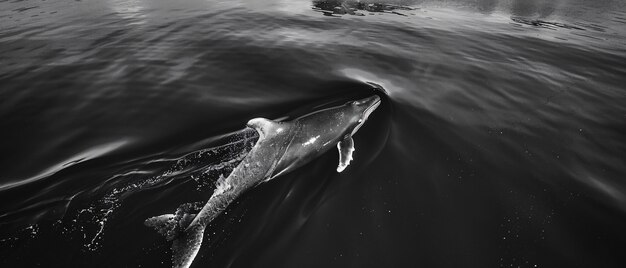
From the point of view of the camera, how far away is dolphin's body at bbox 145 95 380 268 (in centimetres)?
432

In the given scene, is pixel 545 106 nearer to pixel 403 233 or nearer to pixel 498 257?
pixel 498 257

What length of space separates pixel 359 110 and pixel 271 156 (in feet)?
9.26

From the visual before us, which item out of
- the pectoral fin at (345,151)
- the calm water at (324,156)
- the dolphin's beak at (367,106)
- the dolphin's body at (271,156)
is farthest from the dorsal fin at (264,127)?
the dolphin's beak at (367,106)

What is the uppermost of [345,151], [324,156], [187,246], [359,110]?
[359,110]

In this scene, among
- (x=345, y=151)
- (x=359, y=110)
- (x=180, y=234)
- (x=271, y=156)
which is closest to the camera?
(x=180, y=234)

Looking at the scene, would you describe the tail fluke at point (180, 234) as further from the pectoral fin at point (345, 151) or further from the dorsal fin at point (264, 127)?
the pectoral fin at point (345, 151)

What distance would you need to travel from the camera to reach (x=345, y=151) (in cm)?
599

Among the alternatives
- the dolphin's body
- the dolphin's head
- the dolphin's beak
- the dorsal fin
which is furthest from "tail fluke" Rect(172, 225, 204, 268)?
the dolphin's beak

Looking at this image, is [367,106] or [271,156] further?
[367,106]

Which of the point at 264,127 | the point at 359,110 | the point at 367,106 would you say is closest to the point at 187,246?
the point at 264,127

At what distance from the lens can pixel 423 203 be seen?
509 centimetres

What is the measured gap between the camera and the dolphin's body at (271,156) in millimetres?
4320

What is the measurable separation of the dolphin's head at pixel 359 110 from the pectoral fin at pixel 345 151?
1.92 feet

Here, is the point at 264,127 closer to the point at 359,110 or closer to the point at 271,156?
the point at 271,156
